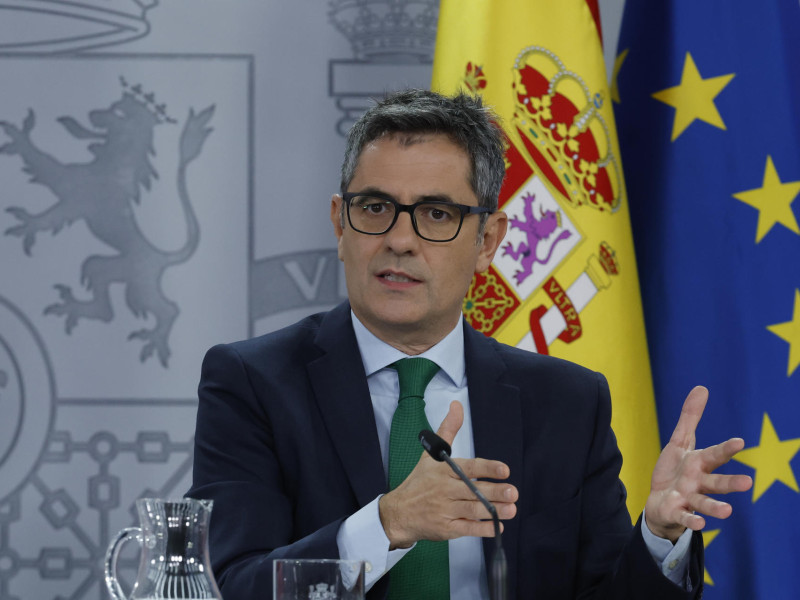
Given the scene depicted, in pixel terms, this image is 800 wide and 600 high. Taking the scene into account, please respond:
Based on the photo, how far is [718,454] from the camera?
64.2 inches

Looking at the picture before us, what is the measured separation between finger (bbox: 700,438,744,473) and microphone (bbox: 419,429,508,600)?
50 centimetres

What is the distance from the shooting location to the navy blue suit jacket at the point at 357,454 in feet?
6.10

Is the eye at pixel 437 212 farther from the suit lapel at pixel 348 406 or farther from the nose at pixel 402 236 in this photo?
the suit lapel at pixel 348 406

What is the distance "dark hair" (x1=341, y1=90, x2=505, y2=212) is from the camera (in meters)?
2.07

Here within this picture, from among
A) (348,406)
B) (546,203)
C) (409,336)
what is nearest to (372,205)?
(409,336)

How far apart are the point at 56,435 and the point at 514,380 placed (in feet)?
5.46

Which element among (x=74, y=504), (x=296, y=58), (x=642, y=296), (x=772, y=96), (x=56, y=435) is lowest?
(x=74, y=504)

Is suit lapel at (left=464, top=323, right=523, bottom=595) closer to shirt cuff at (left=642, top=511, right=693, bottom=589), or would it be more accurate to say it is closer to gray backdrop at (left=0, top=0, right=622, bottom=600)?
shirt cuff at (left=642, top=511, right=693, bottom=589)

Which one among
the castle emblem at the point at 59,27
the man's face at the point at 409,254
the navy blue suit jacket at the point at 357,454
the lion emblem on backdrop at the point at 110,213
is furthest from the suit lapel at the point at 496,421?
the castle emblem at the point at 59,27

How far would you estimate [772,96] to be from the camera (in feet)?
9.18

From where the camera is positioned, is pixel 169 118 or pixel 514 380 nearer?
pixel 514 380

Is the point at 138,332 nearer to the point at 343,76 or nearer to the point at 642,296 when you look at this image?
the point at 343,76

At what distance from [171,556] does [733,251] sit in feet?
6.78

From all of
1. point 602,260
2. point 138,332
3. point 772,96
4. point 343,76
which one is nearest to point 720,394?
point 602,260
